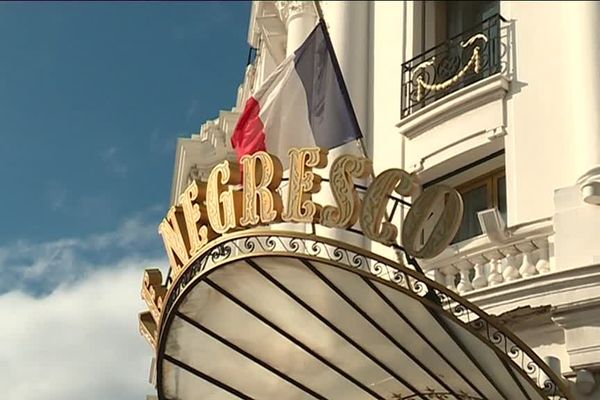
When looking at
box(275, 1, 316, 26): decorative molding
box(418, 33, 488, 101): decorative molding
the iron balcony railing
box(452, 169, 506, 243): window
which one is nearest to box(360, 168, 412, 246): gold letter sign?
box(452, 169, 506, 243): window

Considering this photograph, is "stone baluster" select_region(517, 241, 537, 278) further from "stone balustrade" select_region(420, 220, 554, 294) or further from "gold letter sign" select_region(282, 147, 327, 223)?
"gold letter sign" select_region(282, 147, 327, 223)

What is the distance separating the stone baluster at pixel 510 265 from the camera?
9.23 meters

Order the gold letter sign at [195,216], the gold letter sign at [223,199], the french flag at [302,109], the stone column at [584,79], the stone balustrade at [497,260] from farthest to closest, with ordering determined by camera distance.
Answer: the french flag at [302,109] → the stone column at [584,79] → the stone balustrade at [497,260] → the gold letter sign at [195,216] → the gold letter sign at [223,199]

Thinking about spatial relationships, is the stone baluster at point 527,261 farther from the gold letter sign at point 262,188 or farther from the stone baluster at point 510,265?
the gold letter sign at point 262,188

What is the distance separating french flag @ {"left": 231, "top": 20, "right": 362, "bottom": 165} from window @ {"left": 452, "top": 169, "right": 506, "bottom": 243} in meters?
1.61

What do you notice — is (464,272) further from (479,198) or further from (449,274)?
(479,198)

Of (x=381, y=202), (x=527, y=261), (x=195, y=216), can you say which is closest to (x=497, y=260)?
(x=527, y=261)

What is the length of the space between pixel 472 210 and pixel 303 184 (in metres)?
3.02

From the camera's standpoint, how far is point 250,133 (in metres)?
9.98

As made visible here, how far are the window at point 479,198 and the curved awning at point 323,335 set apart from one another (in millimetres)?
1877

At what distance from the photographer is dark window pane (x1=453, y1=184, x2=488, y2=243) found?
10.6 meters

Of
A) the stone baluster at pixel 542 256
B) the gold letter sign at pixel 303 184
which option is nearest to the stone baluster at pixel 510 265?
the stone baluster at pixel 542 256

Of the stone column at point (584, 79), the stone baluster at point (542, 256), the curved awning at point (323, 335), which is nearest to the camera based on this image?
the curved awning at point (323, 335)

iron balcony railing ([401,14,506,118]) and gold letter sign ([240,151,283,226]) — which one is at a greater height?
iron balcony railing ([401,14,506,118])
